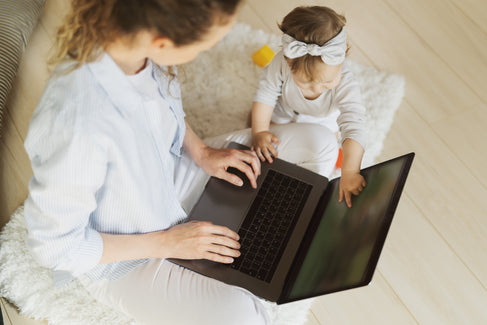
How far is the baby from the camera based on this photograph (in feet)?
3.36

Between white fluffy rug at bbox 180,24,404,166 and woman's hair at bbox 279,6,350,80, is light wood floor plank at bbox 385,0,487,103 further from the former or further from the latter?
woman's hair at bbox 279,6,350,80

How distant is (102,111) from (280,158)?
0.60 meters

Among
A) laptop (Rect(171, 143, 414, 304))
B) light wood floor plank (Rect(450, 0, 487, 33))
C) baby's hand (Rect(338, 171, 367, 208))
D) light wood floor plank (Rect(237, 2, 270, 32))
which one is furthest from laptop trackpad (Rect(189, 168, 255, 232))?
light wood floor plank (Rect(450, 0, 487, 33))

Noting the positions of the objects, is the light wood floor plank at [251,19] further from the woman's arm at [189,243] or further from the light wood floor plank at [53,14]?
the woman's arm at [189,243]

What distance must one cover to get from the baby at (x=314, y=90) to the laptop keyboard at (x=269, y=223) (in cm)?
9

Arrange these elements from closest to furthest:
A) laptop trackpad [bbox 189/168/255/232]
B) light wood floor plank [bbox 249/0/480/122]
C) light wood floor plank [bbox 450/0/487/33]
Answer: laptop trackpad [bbox 189/168/255/232]
light wood floor plank [bbox 249/0/480/122]
light wood floor plank [bbox 450/0/487/33]

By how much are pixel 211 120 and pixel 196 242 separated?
66 cm

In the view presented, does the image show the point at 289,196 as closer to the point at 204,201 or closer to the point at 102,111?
the point at 204,201

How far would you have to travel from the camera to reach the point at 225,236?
1013mm

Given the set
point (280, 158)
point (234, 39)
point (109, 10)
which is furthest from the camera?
point (234, 39)

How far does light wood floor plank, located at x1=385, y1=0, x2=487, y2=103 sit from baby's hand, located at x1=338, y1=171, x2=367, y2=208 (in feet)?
3.27

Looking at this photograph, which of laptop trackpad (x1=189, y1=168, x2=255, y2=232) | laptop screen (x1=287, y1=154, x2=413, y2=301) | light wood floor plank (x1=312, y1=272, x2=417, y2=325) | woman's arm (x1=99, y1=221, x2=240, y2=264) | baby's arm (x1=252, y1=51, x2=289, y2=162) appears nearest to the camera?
laptop screen (x1=287, y1=154, x2=413, y2=301)

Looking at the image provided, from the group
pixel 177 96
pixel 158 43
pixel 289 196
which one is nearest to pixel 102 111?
pixel 158 43

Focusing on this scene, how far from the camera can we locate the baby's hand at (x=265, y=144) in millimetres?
1161
